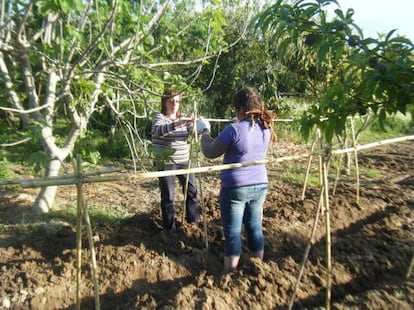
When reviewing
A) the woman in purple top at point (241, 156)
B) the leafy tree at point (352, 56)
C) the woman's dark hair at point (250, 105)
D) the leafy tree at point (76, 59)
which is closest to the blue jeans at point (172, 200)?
the leafy tree at point (76, 59)

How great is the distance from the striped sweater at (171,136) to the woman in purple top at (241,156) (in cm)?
61

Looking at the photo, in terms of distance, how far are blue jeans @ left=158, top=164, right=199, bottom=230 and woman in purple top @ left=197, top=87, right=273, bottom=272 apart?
0.85m

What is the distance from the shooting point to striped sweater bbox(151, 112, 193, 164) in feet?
10.7

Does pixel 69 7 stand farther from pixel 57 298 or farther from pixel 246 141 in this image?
pixel 57 298

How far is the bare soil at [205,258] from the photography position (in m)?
2.49

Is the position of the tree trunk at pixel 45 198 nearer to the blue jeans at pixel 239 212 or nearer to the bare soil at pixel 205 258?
the bare soil at pixel 205 258

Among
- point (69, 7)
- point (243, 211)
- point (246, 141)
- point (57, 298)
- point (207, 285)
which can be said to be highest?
point (69, 7)

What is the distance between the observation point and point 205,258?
3.25 meters

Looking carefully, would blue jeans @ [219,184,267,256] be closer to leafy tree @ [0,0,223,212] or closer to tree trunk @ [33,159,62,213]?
leafy tree @ [0,0,223,212]

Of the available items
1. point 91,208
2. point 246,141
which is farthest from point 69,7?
point 91,208

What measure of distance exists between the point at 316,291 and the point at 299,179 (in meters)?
3.57

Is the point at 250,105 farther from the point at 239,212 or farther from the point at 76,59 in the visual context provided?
the point at 76,59

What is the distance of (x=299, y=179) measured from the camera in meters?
6.08

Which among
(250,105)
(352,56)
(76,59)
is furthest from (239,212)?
(76,59)
